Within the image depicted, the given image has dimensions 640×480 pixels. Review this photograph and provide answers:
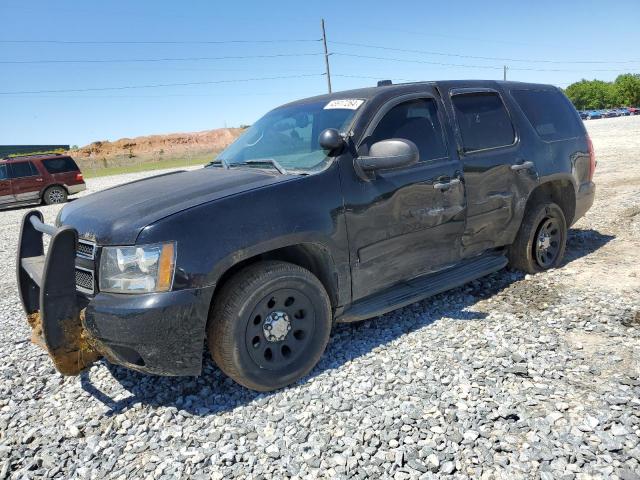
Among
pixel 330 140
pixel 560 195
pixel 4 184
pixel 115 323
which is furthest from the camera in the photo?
pixel 4 184

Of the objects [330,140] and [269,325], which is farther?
[330,140]

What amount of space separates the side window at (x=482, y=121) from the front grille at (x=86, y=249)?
9.69 ft

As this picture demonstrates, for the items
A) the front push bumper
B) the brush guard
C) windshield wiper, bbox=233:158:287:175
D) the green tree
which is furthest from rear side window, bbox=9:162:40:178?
the green tree

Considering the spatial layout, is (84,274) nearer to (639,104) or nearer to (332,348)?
(332,348)

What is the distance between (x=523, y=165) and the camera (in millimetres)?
4434

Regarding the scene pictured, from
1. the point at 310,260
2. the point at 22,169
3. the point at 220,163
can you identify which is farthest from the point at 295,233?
the point at 22,169

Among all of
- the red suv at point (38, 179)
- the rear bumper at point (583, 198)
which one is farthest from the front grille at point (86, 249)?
the red suv at point (38, 179)

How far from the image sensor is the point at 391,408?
2.80 m

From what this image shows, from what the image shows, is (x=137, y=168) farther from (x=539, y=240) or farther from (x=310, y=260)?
(x=310, y=260)

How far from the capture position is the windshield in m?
3.48

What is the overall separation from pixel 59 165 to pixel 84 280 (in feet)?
53.0

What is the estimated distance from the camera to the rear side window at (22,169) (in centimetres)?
1591

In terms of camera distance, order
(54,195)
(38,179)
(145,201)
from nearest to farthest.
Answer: (145,201)
(38,179)
(54,195)

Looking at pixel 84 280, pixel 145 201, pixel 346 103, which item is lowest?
pixel 84 280
